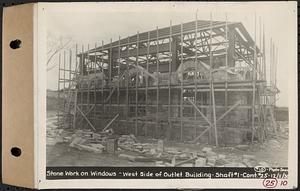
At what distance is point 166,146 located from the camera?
69cm

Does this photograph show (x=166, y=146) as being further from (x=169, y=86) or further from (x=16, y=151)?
(x=16, y=151)

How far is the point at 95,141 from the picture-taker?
698mm

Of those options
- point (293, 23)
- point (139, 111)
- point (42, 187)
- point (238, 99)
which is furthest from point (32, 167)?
point (293, 23)

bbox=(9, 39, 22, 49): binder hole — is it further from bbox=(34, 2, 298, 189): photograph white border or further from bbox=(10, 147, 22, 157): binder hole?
bbox=(10, 147, 22, 157): binder hole

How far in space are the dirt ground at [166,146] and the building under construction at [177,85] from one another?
0.02 m

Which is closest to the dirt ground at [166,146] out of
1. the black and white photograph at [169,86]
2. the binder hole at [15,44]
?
the black and white photograph at [169,86]

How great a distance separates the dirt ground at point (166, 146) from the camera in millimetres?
680

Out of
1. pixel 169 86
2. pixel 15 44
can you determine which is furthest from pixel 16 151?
pixel 169 86

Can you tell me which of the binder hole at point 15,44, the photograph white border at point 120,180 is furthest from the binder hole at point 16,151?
the binder hole at point 15,44

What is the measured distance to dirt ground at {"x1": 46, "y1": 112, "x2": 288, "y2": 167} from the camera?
2.23 ft

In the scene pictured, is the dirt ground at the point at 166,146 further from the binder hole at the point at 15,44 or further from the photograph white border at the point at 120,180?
the binder hole at the point at 15,44

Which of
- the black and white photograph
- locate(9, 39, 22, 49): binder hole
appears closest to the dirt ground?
the black and white photograph

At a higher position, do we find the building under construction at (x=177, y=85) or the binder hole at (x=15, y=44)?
the binder hole at (x=15, y=44)

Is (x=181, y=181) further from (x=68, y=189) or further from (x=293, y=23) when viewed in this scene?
(x=293, y=23)
